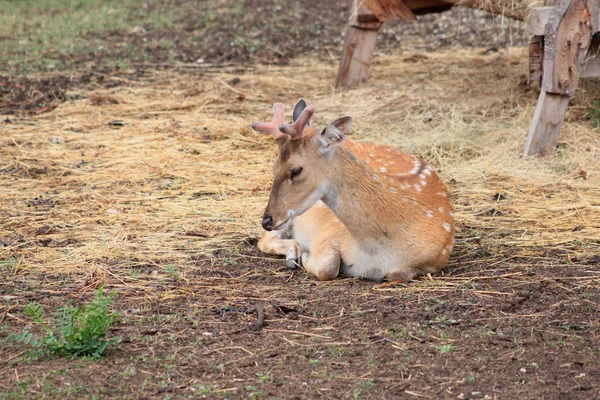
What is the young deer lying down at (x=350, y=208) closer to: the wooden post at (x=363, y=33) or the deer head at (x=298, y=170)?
the deer head at (x=298, y=170)

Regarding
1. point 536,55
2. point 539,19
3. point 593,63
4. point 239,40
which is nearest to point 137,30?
point 239,40

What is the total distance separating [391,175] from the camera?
5680 millimetres

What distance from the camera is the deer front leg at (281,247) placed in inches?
228

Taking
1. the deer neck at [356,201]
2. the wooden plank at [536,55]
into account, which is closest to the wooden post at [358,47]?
the wooden plank at [536,55]

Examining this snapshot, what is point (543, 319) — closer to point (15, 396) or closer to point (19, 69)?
point (15, 396)

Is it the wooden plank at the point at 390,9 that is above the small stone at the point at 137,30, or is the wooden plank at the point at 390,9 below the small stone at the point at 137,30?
above

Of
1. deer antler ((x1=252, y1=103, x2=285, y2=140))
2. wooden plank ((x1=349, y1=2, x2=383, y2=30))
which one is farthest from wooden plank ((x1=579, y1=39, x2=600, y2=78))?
deer antler ((x1=252, y1=103, x2=285, y2=140))

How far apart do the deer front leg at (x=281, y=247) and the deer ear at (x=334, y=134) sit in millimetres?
949

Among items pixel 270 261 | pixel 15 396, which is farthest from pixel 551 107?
pixel 15 396

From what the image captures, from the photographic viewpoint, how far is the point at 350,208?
208 inches

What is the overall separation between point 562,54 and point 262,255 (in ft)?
10.4

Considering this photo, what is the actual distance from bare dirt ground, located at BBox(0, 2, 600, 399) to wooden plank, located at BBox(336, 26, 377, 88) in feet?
0.65

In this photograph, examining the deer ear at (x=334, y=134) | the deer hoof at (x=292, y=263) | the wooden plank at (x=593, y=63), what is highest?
the wooden plank at (x=593, y=63)

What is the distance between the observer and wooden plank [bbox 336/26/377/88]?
9875mm
